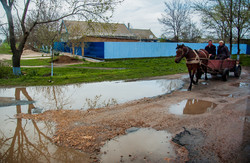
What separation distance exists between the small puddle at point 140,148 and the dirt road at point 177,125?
17 centimetres

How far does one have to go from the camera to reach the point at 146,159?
3859 mm

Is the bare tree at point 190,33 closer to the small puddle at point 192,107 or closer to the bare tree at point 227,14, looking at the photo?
the bare tree at point 227,14

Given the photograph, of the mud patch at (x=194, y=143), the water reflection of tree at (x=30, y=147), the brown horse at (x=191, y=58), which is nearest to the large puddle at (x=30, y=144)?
the water reflection of tree at (x=30, y=147)

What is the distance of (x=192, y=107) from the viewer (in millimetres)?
7023

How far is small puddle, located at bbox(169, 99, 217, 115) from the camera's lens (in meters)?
6.58

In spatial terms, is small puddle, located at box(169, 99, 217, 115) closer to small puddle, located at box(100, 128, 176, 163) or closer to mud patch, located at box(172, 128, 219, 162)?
mud patch, located at box(172, 128, 219, 162)

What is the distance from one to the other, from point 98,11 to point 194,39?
35.2m

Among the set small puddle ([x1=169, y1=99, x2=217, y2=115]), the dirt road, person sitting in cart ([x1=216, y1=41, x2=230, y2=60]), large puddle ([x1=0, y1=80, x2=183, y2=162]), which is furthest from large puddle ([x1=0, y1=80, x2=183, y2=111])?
person sitting in cart ([x1=216, y1=41, x2=230, y2=60])

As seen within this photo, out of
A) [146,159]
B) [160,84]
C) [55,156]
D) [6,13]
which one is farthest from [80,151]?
[6,13]

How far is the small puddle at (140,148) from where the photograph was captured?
3904 mm

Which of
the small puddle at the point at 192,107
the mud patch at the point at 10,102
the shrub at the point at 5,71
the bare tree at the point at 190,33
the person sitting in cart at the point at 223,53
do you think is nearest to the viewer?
the small puddle at the point at 192,107

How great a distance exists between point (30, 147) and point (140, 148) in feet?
7.61

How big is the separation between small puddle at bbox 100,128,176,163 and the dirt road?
0.17m

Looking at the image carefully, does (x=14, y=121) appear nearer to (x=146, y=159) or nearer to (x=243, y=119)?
(x=146, y=159)
